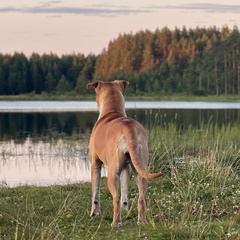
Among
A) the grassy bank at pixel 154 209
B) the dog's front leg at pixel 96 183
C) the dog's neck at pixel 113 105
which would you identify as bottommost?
the grassy bank at pixel 154 209

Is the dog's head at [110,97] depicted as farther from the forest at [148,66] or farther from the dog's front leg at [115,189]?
the forest at [148,66]

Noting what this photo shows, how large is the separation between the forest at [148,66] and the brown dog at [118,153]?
6894 cm

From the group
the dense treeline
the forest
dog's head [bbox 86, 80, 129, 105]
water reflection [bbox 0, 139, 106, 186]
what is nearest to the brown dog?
dog's head [bbox 86, 80, 129, 105]

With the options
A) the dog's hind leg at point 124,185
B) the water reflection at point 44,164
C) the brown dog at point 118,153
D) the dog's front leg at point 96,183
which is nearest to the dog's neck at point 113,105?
the brown dog at point 118,153

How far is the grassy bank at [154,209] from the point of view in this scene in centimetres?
761

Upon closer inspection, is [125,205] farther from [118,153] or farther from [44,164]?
[44,164]

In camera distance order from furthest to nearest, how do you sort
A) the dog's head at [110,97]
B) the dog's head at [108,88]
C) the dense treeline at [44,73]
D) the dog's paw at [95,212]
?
the dense treeline at [44,73], the dog's head at [108,88], the dog's head at [110,97], the dog's paw at [95,212]

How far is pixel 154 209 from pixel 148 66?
89869 millimetres

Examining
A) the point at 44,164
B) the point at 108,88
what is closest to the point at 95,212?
the point at 108,88

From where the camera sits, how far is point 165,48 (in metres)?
105

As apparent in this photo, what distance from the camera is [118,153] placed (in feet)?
26.0

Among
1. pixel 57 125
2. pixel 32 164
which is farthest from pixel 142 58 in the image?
pixel 32 164

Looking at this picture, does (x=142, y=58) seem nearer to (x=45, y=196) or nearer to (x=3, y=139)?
(x=3, y=139)

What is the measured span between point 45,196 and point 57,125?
2224cm
